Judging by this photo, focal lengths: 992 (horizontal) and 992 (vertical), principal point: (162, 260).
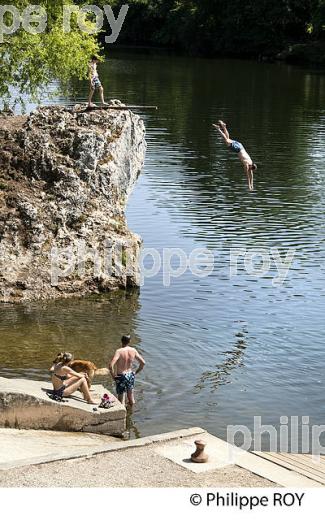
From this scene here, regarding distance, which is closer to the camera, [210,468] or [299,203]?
[210,468]

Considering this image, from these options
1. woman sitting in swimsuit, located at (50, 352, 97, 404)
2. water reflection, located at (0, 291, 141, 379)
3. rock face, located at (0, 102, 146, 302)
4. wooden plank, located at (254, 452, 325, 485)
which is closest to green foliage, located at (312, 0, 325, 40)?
rock face, located at (0, 102, 146, 302)

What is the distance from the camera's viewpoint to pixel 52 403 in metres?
22.3

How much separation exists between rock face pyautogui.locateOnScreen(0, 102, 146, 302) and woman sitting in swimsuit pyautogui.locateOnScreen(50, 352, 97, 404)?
954 cm

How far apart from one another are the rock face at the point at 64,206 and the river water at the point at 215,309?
38.5 inches

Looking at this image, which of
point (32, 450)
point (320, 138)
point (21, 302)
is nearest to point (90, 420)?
point (32, 450)

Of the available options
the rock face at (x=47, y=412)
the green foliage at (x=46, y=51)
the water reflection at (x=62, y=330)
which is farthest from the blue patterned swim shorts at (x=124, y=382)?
the green foliage at (x=46, y=51)

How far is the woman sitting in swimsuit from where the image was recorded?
22.7m

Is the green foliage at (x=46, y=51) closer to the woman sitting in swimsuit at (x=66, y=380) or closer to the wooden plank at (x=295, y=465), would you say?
the woman sitting in swimsuit at (x=66, y=380)

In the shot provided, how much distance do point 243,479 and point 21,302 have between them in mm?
15850

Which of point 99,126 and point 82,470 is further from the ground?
point 99,126

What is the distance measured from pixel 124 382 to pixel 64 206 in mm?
10946

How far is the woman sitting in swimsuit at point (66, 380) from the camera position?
74.5 feet

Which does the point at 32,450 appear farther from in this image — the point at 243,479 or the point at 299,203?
the point at 299,203

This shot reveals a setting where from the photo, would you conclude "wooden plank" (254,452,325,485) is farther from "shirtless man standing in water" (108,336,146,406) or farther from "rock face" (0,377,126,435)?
"shirtless man standing in water" (108,336,146,406)
